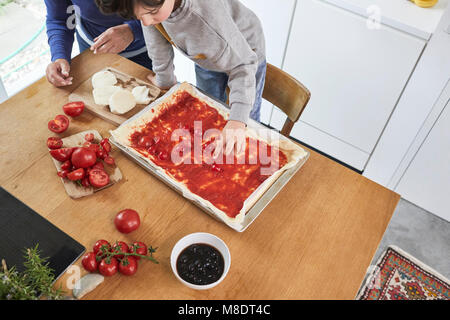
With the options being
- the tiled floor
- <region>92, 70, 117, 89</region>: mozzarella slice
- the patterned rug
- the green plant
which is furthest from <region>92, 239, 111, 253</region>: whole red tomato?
the tiled floor

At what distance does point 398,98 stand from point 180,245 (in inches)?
59.5

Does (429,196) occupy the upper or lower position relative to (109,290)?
lower

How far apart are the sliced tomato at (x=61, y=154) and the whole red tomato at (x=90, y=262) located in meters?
0.38

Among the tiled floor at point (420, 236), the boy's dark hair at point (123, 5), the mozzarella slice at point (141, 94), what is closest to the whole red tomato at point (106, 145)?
the mozzarella slice at point (141, 94)

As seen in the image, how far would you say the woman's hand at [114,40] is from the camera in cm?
154

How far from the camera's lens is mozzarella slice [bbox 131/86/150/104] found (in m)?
1.42

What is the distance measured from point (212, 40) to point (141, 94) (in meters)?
0.42

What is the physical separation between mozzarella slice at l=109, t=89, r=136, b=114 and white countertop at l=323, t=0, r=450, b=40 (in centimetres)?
116

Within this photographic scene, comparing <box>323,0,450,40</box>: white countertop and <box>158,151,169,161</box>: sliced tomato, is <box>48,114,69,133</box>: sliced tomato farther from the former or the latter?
<box>323,0,450,40</box>: white countertop

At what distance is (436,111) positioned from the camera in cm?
177

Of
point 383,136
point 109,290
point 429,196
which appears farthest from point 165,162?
point 429,196

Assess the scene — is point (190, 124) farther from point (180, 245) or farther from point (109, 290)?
point (109, 290)

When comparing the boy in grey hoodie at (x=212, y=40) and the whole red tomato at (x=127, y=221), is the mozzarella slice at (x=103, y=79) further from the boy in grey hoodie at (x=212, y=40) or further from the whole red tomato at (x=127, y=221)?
the whole red tomato at (x=127, y=221)

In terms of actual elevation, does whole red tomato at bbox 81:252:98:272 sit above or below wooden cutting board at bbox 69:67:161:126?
below
